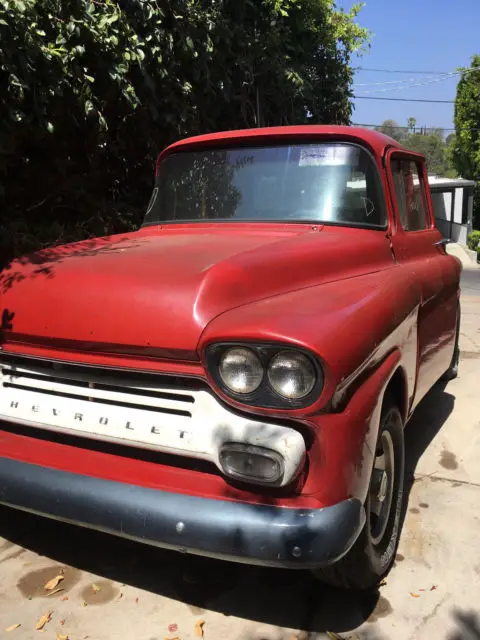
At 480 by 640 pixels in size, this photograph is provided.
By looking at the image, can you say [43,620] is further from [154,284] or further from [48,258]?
[48,258]

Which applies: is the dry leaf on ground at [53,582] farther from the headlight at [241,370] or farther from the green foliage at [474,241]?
the green foliage at [474,241]

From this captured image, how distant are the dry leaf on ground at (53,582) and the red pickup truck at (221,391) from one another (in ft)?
1.70

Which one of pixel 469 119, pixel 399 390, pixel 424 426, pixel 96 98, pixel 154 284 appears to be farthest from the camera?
pixel 469 119

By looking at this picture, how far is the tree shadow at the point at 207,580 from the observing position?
2268 millimetres

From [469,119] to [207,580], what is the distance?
86.2ft

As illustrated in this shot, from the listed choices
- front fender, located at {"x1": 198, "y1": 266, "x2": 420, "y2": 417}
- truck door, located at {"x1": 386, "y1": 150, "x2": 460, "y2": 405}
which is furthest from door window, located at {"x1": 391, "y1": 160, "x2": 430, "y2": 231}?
front fender, located at {"x1": 198, "y1": 266, "x2": 420, "y2": 417}

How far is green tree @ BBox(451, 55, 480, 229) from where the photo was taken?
80.1ft

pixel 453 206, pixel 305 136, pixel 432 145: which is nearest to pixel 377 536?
pixel 305 136

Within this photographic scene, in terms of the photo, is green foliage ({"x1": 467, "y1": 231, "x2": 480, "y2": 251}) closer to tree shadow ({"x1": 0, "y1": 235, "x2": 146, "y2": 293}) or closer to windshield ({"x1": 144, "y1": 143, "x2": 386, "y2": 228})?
windshield ({"x1": 144, "y1": 143, "x2": 386, "y2": 228})

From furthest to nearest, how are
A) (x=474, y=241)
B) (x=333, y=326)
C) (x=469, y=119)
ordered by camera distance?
(x=469, y=119), (x=474, y=241), (x=333, y=326)

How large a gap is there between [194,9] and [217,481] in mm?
6140

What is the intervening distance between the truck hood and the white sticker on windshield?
49 cm

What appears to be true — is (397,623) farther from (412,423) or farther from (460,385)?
(460,385)

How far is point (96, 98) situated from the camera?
4.85 meters
